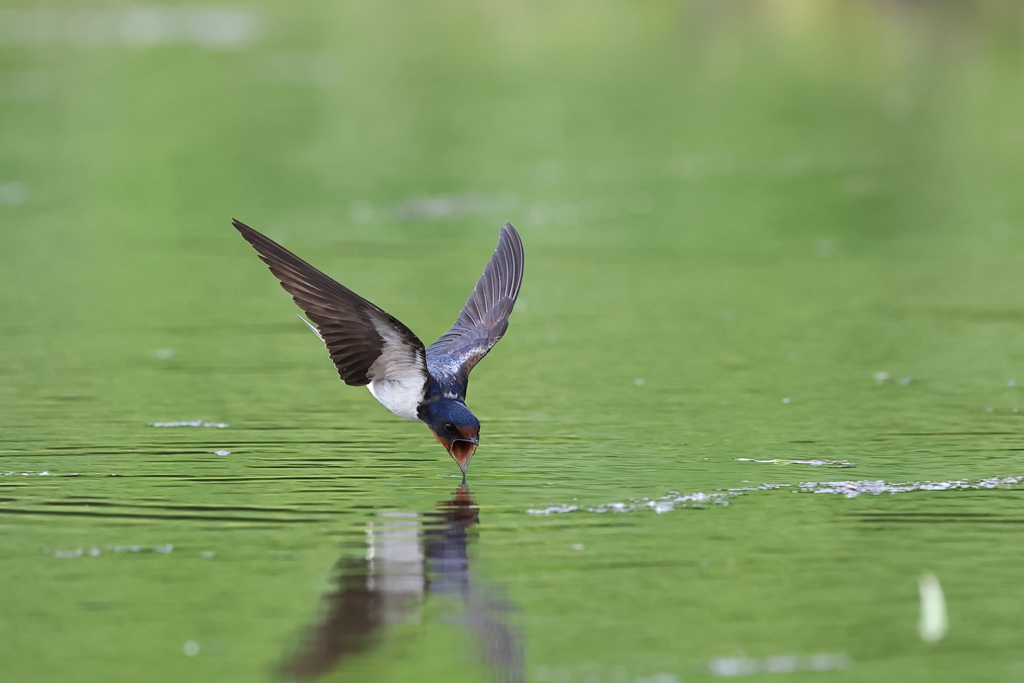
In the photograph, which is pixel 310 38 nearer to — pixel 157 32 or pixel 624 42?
pixel 157 32

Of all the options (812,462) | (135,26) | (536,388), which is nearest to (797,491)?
(812,462)

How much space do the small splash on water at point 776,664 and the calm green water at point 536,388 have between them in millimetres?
12

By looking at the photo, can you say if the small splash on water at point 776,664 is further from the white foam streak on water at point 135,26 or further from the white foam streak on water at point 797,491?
the white foam streak on water at point 135,26

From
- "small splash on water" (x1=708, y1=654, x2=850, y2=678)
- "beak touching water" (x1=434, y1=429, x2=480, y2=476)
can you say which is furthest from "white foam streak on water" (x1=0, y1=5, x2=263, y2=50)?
"small splash on water" (x1=708, y1=654, x2=850, y2=678)

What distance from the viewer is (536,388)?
344 inches

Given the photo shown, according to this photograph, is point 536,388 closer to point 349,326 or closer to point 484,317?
point 484,317

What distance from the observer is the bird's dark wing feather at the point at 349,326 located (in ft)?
21.2

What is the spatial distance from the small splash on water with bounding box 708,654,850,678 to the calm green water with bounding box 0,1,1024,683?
0.01 metres

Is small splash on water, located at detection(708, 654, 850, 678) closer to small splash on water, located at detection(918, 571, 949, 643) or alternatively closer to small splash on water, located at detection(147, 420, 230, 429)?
small splash on water, located at detection(918, 571, 949, 643)

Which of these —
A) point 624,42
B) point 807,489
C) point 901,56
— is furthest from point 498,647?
point 624,42

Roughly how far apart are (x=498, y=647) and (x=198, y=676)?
0.81m

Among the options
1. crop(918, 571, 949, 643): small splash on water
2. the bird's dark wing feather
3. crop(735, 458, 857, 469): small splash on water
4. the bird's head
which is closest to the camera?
crop(918, 571, 949, 643): small splash on water

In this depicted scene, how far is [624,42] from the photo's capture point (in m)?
28.0

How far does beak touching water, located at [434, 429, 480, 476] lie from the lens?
661 centimetres
